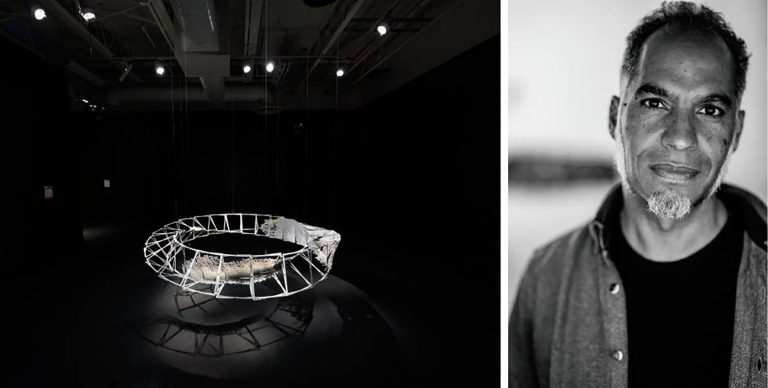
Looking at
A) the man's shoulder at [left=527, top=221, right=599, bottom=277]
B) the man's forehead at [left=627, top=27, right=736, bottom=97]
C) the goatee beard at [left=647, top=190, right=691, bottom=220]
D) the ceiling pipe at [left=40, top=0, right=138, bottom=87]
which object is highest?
the ceiling pipe at [left=40, top=0, right=138, bottom=87]

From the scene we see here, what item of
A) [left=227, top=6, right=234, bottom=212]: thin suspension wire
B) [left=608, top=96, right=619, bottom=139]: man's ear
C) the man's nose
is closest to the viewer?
the man's nose

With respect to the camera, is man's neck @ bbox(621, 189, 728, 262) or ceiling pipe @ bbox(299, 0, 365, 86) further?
ceiling pipe @ bbox(299, 0, 365, 86)

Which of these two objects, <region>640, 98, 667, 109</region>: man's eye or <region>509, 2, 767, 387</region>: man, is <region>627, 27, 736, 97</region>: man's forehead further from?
<region>640, 98, 667, 109</region>: man's eye

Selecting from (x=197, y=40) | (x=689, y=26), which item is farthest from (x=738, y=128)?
(x=197, y=40)

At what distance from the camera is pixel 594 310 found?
6.90 feet

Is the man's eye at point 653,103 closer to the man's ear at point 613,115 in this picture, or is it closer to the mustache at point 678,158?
the man's ear at point 613,115

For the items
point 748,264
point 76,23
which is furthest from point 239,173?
point 748,264

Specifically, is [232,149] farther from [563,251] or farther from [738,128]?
[738,128]

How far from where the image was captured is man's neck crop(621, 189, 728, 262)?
6.83ft

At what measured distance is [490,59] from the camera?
2297mm

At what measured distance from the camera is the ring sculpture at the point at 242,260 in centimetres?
218

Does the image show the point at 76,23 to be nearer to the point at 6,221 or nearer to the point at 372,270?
the point at 6,221

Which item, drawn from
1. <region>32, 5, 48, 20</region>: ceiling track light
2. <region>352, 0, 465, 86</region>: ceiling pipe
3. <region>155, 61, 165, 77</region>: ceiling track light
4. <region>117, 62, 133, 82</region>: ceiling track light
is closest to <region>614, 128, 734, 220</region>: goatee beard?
<region>352, 0, 465, 86</region>: ceiling pipe

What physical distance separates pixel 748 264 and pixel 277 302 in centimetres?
279
